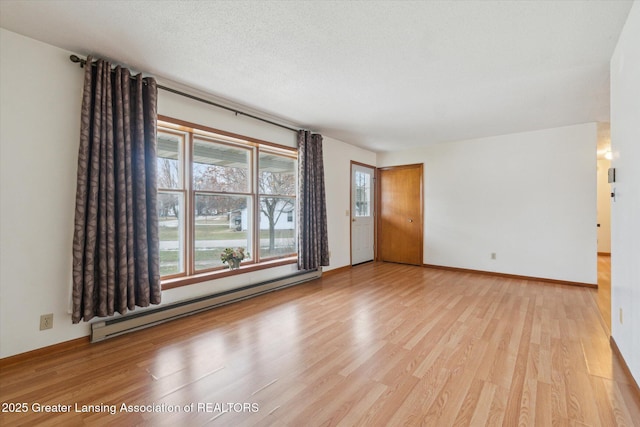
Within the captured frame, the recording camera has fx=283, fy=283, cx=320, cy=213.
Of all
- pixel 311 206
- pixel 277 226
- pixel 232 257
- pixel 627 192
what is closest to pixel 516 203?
pixel 627 192

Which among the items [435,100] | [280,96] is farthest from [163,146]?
[435,100]

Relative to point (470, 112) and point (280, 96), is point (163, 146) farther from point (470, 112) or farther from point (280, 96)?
point (470, 112)

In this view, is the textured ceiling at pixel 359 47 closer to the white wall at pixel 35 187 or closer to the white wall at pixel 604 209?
the white wall at pixel 35 187

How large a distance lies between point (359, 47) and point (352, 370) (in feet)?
8.20

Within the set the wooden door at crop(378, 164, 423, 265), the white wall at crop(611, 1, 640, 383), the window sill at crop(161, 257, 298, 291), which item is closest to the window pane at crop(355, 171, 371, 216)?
the wooden door at crop(378, 164, 423, 265)

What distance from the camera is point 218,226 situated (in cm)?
363

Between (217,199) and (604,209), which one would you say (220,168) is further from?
(604,209)

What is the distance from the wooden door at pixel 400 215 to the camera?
5.92m

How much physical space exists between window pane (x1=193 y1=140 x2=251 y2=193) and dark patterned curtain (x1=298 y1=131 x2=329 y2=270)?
0.90 metres

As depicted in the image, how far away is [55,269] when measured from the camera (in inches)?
91.5

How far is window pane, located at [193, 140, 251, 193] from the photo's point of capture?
11.2 feet

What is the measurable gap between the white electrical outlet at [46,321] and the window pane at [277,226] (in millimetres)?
2295

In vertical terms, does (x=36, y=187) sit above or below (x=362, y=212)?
above

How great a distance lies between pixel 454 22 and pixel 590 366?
8.86 ft
